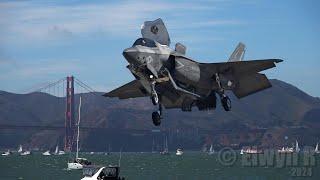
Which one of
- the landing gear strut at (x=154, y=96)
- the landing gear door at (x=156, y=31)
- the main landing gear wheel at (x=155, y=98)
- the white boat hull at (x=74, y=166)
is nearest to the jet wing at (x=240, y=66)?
the landing gear door at (x=156, y=31)

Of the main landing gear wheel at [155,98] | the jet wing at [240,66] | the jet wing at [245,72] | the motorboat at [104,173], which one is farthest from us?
the motorboat at [104,173]

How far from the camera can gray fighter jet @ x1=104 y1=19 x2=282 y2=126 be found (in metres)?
47.0

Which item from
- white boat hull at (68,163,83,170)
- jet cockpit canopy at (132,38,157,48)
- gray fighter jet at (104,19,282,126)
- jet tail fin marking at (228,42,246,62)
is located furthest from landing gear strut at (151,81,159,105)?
white boat hull at (68,163,83,170)

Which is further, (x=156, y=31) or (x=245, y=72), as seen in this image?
(x=245, y=72)

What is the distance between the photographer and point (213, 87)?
52.9 meters

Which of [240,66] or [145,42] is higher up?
[145,42]

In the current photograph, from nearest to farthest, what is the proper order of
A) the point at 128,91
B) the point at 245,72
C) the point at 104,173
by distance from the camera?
the point at 245,72 → the point at 128,91 → the point at 104,173

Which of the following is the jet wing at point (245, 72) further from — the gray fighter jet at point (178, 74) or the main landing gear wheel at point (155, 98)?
the main landing gear wheel at point (155, 98)

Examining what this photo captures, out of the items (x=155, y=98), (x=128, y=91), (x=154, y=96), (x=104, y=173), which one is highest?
(x=128, y=91)

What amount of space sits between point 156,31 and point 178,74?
11.8 feet

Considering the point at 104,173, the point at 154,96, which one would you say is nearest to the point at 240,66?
the point at 154,96

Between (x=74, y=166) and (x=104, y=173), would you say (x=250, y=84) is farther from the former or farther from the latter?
(x=74, y=166)

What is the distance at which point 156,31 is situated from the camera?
4988 cm

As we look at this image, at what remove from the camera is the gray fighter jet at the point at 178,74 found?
47.0 meters
